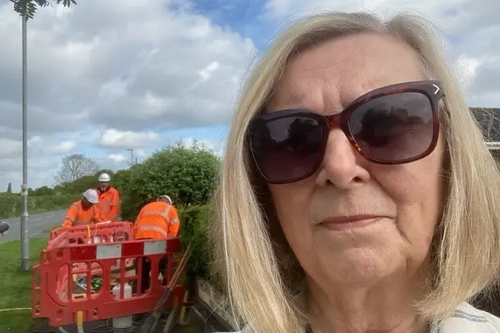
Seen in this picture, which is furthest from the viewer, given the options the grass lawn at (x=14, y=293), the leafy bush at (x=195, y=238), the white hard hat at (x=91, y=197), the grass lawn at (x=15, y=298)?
the white hard hat at (x=91, y=197)

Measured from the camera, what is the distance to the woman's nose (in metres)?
1.19

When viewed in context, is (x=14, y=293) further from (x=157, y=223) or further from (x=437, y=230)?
(x=437, y=230)

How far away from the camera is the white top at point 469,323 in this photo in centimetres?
125

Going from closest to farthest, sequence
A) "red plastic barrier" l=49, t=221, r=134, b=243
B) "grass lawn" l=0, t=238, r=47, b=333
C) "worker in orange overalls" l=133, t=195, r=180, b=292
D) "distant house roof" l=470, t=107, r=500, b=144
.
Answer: "distant house roof" l=470, t=107, r=500, b=144
"grass lawn" l=0, t=238, r=47, b=333
"worker in orange overalls" l=133, t=195, r=180, b=292
"red plastic barrier" l=49, t=221, r=134, b=243

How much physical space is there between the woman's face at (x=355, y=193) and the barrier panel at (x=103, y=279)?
17.5ft

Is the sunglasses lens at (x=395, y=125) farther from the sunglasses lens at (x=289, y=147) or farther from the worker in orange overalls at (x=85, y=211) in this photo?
the worker in orange overalls at (x=85, y=211)

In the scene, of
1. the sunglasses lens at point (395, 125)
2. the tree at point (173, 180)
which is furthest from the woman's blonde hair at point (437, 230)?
the tree at point (173, 180)

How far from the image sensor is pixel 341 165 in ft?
3.89

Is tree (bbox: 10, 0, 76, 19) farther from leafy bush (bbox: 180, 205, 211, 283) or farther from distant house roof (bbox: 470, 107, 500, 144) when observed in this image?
leafy bush (bbox: 180, 205, 211, 283)

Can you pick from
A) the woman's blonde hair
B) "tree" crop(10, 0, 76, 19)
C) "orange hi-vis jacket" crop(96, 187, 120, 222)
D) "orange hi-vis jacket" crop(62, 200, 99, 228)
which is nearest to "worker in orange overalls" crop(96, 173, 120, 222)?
"orange hi-vis jacket" crop(96, 187, 120, 222)

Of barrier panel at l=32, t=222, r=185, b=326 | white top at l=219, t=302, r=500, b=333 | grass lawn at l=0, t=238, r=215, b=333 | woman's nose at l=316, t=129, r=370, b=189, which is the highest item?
woman's nose at l=316, t=129, r=370, b=189

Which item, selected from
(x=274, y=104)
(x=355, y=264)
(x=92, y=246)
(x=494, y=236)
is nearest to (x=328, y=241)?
(x=355, y=264)

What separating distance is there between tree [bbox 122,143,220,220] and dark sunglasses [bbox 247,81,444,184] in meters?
12.1

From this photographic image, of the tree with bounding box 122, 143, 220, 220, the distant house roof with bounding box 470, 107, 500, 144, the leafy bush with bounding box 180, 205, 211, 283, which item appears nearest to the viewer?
the distant house roof with bounding box 470, 107, 500, 144
